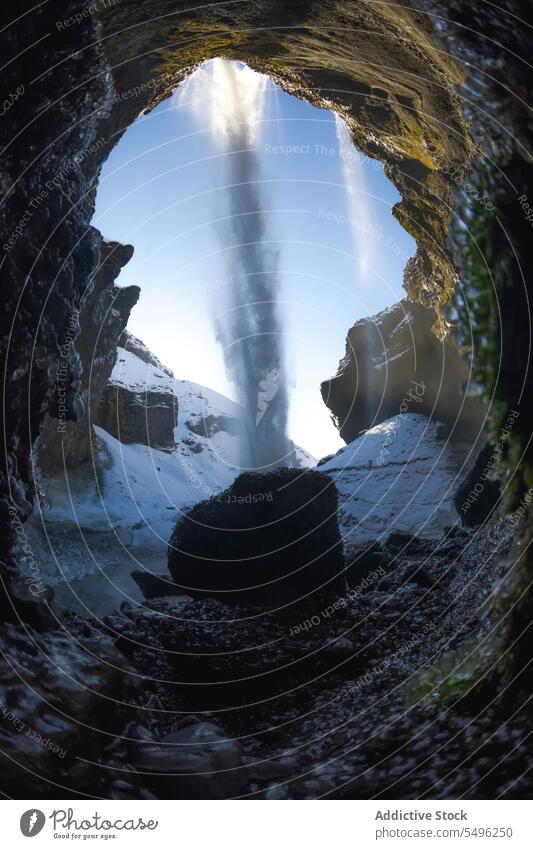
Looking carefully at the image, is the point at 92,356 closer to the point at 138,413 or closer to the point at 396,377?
the point at 138,413

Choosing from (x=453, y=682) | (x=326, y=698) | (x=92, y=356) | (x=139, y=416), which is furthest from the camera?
(x=139, y=416)

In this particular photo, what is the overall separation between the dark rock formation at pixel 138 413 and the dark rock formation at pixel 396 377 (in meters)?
24.5

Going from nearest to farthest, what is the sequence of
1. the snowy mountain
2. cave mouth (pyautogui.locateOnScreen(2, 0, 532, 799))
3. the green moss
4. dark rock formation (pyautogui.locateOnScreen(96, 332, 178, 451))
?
cave mouth (pyautogui.locateOnScreen(2, 0, 532, 799)), the green moss, the snowy mountain, dark rock formation (pyautogui.locateOnScreen(96, 332, 178, 451))

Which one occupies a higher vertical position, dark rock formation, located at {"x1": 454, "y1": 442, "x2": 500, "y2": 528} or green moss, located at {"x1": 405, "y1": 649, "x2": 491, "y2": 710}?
dark rock formation, located at {"x1": 454, "y1": 442, "x2": 500, "y2": 528}

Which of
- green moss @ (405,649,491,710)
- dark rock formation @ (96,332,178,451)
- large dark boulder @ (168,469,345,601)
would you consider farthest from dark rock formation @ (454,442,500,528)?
dark rock formation @ (96,332,178,451)

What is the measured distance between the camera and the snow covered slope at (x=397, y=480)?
38312mm

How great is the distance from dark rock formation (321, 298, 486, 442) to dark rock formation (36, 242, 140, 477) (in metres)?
24.0

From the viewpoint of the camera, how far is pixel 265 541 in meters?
20.8

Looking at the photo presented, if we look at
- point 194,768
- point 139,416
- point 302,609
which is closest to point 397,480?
point 302,609

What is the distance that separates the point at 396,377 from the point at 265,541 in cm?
3497

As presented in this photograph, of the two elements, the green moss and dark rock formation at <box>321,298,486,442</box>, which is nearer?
the green moss

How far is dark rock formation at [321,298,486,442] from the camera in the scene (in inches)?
1716

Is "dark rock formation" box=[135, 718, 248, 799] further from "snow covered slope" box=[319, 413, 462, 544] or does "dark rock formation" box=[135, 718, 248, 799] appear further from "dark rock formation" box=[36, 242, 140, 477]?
"dark rock formation" box=[36, 242, 140, 477]
